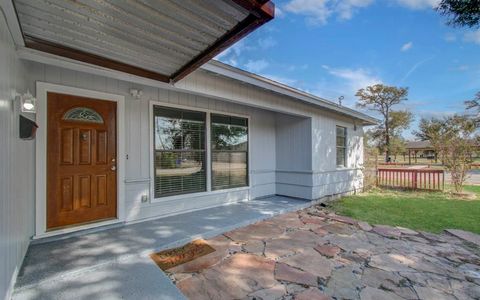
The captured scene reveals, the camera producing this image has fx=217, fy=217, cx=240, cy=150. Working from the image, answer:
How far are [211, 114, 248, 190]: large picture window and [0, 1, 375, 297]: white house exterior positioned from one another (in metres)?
0.03

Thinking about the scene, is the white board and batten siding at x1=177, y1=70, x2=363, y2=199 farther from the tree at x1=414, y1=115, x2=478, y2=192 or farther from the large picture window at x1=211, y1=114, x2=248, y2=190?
the tree at x1=414, y1=115, x2=478, y2=192

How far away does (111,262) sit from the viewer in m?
2.48

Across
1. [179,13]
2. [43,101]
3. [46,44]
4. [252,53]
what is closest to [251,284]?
[179,13]

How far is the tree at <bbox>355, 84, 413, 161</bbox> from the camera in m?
24.3

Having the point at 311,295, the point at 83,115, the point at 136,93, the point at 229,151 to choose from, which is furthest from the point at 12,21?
the point at 229,151

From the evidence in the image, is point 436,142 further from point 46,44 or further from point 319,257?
point 46,44

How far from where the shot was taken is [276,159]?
250 inches

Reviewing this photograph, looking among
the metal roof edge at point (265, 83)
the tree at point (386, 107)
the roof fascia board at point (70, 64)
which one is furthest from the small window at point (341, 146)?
the tree at point (386, 107)

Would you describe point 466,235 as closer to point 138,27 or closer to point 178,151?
point 178,151

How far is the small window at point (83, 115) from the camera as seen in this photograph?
3.22 metres

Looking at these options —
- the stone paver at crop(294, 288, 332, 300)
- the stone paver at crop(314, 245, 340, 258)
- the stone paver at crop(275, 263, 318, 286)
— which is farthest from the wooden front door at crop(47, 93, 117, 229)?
the stone paver at crop(314, 245, 340, 258)

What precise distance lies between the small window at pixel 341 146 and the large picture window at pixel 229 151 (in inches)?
129

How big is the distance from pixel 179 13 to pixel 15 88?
6.16 feet

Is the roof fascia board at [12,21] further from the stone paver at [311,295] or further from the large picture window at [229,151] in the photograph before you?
the stone paver at [311,295]
